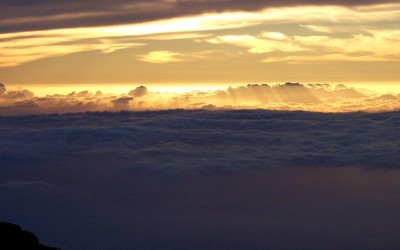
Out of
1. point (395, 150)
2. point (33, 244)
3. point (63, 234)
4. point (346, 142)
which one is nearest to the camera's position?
point (33, 244)

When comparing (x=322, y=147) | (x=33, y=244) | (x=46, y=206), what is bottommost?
(x=33, y=244)

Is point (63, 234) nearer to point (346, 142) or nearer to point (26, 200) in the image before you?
point (26, 200)

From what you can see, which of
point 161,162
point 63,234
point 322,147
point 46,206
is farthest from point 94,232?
point 322,147

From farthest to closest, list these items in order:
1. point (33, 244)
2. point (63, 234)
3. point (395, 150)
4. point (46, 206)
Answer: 1. point (395, 150)
2. point (46, 206)
3. point (63, 234)
4. point (33, 244)

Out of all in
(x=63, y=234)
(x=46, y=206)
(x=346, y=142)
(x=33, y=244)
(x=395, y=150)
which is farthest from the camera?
(x=346, y=142)

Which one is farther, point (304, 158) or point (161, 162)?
point (161, 162)

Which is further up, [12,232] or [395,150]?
[395,150]

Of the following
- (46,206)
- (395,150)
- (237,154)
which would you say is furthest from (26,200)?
(395,150)

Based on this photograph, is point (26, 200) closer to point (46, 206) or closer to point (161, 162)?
point (46, 206)

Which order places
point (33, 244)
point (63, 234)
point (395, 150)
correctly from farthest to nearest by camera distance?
point (395, 150) < point (63, 234) < point (33, 244)
